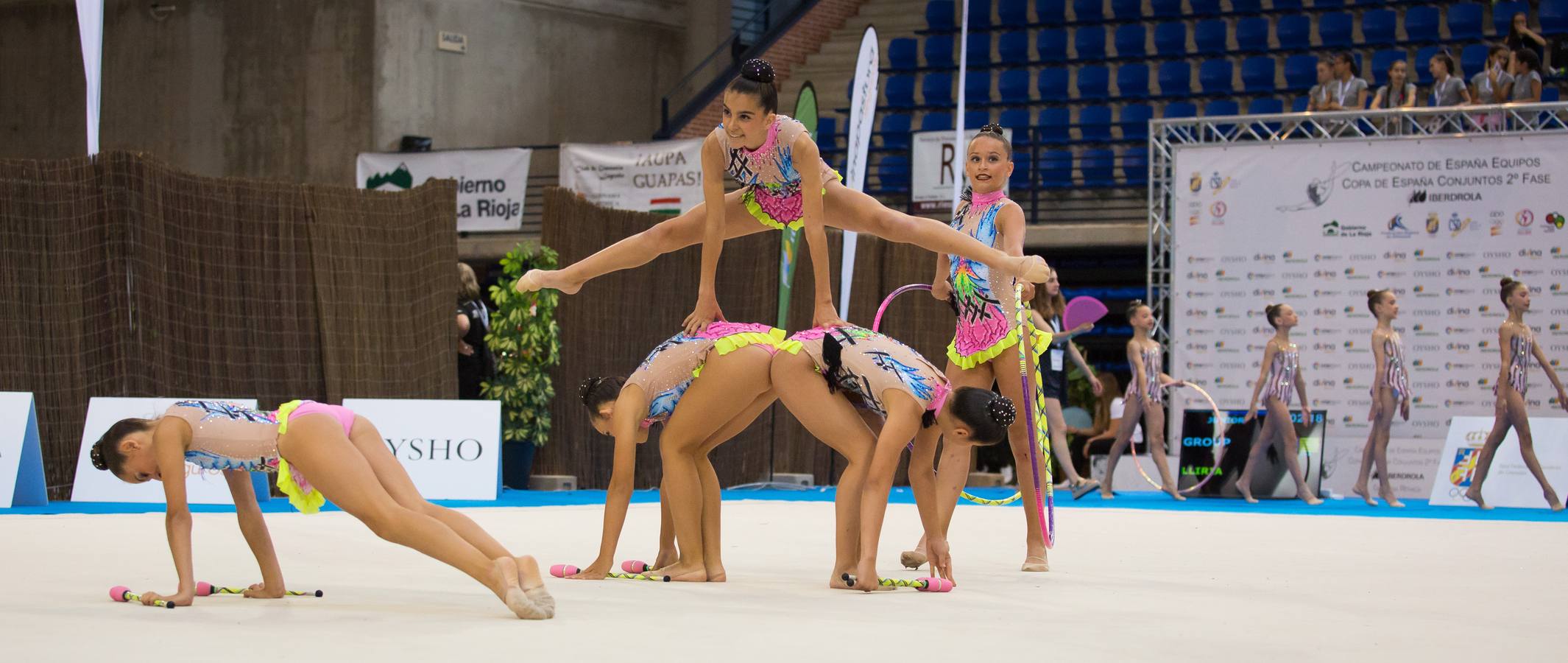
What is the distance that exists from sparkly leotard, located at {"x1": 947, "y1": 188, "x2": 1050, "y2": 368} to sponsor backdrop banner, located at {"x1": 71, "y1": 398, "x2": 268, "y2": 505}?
13.1 feet

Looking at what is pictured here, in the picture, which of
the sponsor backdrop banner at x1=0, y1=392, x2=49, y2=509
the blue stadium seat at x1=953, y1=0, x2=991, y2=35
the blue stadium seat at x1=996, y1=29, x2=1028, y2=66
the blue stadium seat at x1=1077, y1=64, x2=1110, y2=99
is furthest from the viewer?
the blue stadium seat at x1=953, y1=0, x2=991, y2=35

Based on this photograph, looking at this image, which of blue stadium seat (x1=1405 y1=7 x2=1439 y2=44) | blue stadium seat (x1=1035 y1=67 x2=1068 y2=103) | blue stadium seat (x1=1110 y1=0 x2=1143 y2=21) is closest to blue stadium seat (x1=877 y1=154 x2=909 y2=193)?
blue stadium seat (x1=1035 y1=67 x2=1068 y2=103)

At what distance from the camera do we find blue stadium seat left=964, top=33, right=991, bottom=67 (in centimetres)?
1731

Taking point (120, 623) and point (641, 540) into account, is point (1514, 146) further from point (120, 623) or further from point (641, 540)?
point (120, 623)

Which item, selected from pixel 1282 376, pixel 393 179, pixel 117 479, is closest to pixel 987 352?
pixel 117 479

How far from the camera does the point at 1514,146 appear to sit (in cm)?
1097

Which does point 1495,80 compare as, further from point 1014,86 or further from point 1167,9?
point 1014,86

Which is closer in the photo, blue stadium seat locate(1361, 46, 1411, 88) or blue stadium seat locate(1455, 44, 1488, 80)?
blue stadium seat locate(1455, 44, 1488, 80)

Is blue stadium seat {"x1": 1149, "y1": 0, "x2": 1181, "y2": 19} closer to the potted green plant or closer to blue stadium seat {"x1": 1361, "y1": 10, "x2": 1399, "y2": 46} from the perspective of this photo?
blue stadium seat {"x1": 1361, "y1": 10, "x2": 1399, "y2": 46}

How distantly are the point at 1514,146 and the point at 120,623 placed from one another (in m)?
10.3

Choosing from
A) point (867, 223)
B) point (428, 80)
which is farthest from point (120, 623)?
point (428, 80)

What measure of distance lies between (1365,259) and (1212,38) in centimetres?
543

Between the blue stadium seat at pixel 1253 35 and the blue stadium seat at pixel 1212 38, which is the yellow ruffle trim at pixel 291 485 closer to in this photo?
the blue stadium seat at pixel 1212 38

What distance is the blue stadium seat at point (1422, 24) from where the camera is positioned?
50.8 ft
